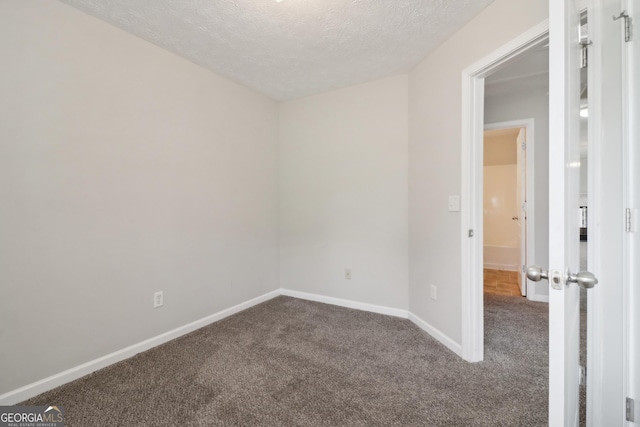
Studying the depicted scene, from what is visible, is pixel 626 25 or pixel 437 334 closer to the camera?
pixel 626 25

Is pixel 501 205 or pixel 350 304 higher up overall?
pixel 501 205

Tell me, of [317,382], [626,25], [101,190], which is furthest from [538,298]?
[101,190]

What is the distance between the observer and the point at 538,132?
3.26m

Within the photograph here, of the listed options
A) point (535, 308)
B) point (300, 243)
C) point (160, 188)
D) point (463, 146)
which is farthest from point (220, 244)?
point (535, 308)

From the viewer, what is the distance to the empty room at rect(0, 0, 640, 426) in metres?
1.14

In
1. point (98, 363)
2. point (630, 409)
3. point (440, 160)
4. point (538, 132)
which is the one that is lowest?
point (98, 363)

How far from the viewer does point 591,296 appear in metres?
1.16

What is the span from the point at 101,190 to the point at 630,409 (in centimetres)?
300

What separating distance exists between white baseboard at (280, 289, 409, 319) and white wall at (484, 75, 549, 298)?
1.81m

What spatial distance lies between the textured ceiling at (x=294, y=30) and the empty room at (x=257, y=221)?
0.02 meters

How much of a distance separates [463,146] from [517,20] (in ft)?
2.48

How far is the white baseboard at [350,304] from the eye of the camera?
2.83 m

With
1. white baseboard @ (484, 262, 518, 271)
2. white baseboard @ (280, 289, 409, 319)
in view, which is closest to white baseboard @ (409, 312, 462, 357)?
white baseboard @ (280, 289, 409, 319)

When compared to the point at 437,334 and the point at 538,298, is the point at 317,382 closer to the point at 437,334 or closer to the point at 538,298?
the point at 437,334
